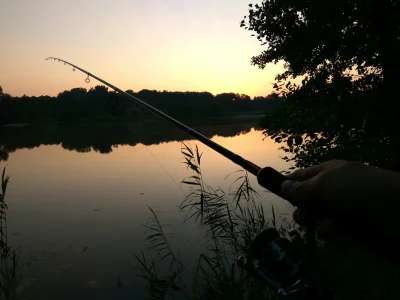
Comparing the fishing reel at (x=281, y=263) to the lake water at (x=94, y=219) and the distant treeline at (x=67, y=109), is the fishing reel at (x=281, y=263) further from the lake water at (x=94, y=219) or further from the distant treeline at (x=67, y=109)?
the distant treeline at (x=67, y=109)

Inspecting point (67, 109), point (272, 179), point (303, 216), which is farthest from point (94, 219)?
point (67, 109)

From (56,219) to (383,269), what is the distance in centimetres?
834

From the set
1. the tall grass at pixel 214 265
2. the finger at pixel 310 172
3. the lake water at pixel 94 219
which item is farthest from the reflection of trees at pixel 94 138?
the finger at pixel 310 172

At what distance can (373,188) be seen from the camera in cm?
117

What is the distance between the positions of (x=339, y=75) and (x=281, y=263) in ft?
14.2

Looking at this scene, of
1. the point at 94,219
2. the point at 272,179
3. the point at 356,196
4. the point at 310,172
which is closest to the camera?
the point at 356,196

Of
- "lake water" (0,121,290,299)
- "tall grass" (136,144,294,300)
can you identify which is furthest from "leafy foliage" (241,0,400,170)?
"lake water" (0,121,290,299)

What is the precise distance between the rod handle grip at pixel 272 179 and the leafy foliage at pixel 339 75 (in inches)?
117

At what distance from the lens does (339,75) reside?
207 inches

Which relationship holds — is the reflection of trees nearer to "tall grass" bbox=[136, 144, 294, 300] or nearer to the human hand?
"tall grass" bbox=[136, 144, 294, 300]

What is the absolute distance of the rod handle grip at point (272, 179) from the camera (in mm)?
1850

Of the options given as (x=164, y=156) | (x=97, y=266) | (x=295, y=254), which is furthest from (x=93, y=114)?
(x=295, y=254)

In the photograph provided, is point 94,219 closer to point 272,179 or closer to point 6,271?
point 6,271

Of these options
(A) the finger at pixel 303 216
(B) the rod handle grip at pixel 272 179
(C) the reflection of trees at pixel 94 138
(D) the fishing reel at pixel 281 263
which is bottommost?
(C) the reflection of trees at pixel 94 138
